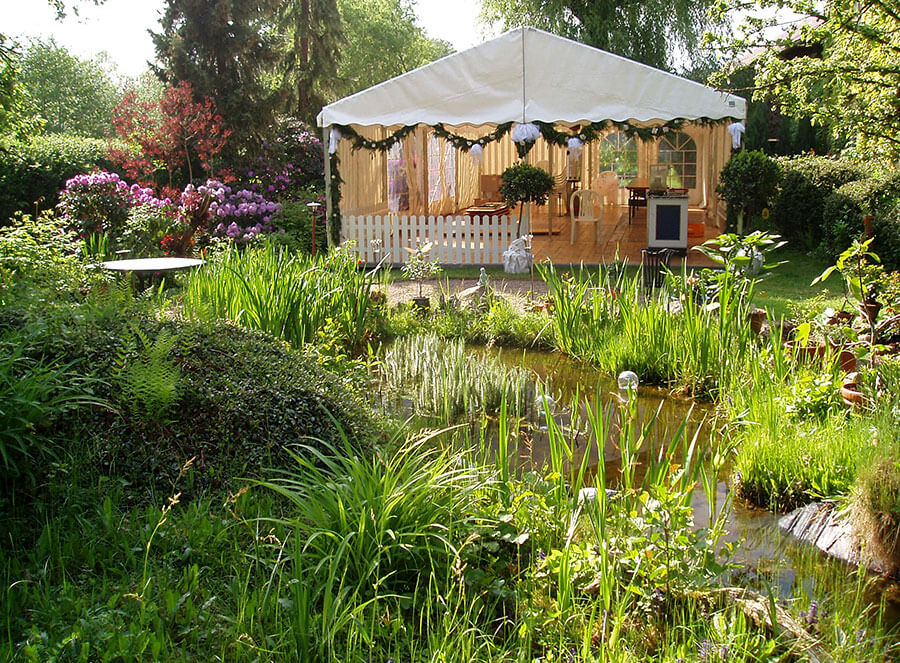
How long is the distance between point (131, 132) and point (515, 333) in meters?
9.80

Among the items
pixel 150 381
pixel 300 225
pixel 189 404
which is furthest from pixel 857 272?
pixel 300 225

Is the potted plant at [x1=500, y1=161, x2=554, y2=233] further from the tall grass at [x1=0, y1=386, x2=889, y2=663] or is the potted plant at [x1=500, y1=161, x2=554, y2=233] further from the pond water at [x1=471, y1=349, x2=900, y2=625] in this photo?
the tall grass at [x1=0, y1=386, x2=889, y2=663]

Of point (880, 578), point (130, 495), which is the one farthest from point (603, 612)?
point (130, 495)

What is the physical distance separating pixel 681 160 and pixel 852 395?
54.6 ft

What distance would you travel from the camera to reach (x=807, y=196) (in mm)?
11938

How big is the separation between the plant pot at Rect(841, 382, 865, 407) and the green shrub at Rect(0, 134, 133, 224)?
1219 centimetres

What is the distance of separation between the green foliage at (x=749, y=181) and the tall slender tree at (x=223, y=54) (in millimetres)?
10244

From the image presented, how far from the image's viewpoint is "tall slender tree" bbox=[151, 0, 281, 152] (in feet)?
55.6

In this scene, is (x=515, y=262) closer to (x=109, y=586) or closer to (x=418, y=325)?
(x=418, y=325)

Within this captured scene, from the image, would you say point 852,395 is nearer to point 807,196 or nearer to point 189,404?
point 189,404

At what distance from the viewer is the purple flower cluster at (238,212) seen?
11.8m

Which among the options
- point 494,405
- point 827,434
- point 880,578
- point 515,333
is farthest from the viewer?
point 515,333

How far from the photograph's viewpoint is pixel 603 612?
2.58 m

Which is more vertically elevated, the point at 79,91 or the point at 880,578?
the point at 79,91
